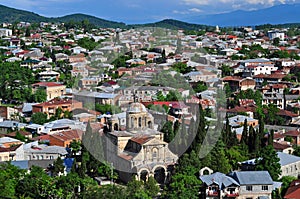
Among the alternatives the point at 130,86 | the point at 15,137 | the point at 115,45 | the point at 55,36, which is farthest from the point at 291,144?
the point at 55,36

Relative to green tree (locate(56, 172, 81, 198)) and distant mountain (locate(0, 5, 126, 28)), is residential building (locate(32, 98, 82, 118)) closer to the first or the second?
green tree (locate(56, 172, 81, 198))

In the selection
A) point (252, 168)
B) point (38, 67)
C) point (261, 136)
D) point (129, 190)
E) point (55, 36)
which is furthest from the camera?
point (55, 36)

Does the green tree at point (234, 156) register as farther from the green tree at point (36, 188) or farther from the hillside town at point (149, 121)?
the green tree at point (36, 188)

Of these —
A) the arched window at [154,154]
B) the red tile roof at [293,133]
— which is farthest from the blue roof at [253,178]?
the red tile roof at [293,133]

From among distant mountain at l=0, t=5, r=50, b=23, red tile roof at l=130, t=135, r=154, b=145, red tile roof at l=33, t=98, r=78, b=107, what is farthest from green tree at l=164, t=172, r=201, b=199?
distant mountain at l=0, t=5, r=50, b=23

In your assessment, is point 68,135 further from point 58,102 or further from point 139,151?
point 58,102

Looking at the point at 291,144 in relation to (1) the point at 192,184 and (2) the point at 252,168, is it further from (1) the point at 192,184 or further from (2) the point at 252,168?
(1) the point at 192,184
